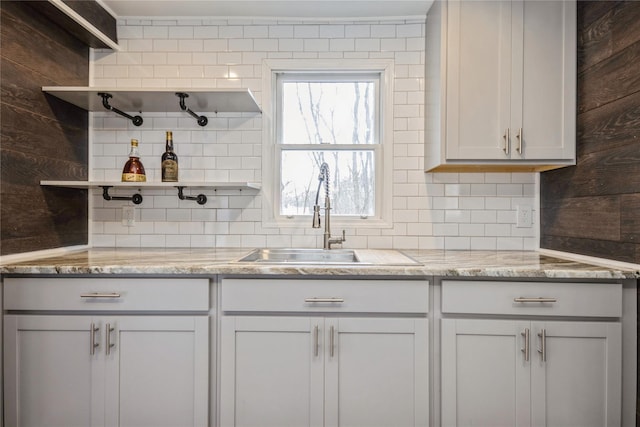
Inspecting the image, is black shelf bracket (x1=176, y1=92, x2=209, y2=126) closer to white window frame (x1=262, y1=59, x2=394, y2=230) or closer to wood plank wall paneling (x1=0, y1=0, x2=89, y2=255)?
white window frame (x1=262, y1=59, x2=394, y2=230)

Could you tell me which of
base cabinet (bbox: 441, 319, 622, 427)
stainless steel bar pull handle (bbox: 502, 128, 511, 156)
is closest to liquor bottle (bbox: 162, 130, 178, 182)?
base cabinet (bbox: 441, 319, 622, 427)

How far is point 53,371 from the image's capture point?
5.37 feet

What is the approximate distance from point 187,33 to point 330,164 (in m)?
1.19

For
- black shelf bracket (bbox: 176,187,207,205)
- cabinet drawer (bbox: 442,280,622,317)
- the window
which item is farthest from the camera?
the window

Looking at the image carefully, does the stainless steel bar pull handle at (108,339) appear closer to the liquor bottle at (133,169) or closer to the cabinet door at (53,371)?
the cabinet door at (53,371)

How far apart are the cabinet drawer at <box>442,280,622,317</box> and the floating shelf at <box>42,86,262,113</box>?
4.63ft

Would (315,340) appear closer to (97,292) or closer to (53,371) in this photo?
(97,292)

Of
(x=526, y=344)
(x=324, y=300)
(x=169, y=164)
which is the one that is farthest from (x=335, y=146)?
(x=526, y=344)

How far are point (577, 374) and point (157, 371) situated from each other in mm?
1758

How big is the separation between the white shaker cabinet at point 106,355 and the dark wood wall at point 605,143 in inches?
71.4

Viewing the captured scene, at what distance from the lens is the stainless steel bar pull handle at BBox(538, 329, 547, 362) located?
1.57 m

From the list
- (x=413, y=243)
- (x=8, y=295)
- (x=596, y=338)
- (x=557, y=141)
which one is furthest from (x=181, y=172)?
(x=596, y=338)

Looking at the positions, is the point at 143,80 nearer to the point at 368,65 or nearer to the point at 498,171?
the point at 368,65

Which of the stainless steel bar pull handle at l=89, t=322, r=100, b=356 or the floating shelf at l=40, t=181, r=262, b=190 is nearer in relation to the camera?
the stainless steel bar pull handle at l=89, t=322, r=100, b=356
